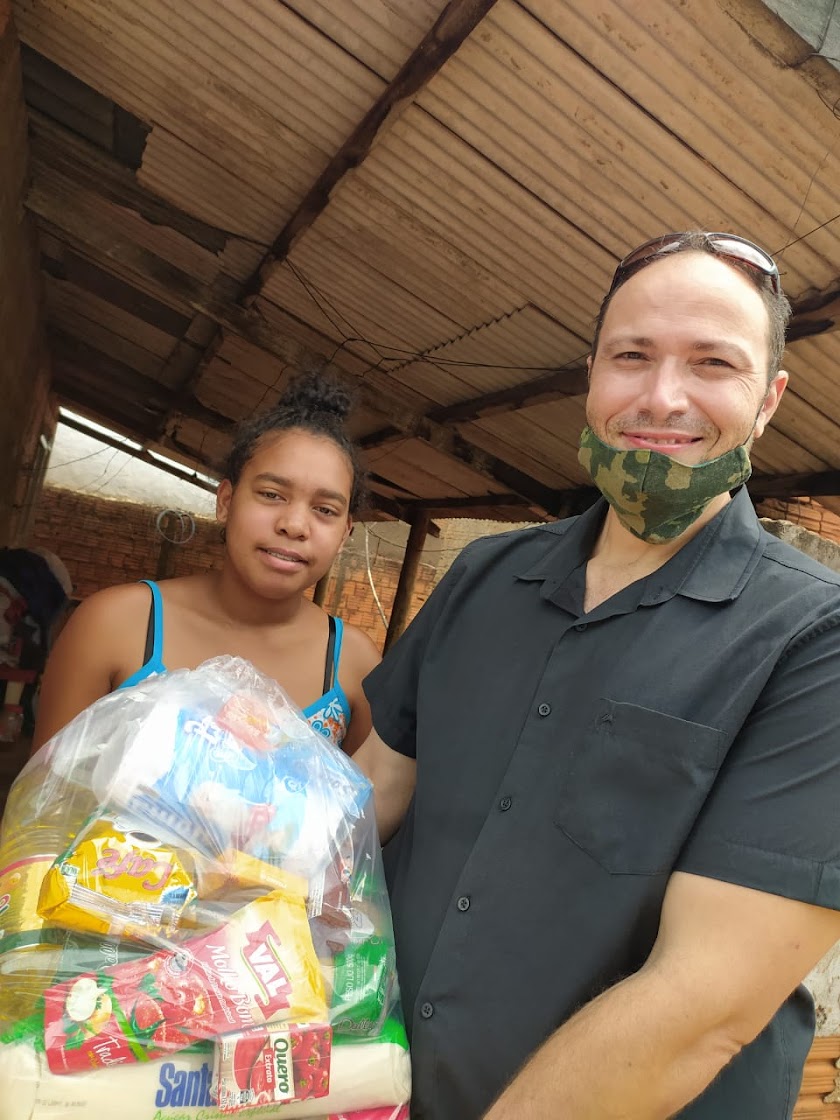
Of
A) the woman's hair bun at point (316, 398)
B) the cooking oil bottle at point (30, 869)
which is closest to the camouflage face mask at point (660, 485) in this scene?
the cooking oil bottle at point (30, 869)

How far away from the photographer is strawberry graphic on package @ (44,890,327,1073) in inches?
32.8

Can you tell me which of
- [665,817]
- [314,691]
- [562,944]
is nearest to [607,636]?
[665,817]

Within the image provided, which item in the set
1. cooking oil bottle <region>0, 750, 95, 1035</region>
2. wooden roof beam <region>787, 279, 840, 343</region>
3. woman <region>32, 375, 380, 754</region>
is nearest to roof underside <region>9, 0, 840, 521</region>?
wooden roof beam <region>787, 279, 840, 343</region>

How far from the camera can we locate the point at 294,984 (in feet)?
3.00

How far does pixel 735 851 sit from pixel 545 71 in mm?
2310

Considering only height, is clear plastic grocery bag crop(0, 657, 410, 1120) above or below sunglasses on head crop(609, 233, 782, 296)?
below

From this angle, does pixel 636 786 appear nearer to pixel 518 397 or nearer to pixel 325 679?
pixel 325 679

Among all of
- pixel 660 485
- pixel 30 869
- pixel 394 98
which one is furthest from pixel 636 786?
pixel 394 98

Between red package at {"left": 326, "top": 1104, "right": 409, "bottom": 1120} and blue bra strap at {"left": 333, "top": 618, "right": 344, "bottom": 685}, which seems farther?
blue bra strap at {"left": 333, "top": 618, "right": 344, "bottom": 685}

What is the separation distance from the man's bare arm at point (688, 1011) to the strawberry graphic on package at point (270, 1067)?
0.85 ft

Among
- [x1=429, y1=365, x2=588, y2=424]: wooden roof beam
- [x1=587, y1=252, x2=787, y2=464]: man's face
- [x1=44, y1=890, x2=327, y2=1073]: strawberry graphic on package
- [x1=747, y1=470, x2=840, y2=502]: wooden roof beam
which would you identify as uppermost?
[x1=429, y1=365, x2=588, y2=424]: wooden roof beam

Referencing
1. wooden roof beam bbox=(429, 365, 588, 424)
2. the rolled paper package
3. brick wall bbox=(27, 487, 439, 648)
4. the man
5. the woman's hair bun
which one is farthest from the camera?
brick wall bbox=(27, 487, 439, 648)

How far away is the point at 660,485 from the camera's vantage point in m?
1.17

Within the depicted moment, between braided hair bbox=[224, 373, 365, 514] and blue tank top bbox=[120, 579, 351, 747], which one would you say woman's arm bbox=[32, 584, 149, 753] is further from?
braided hair bbox=[224, 373, 365, 514]
